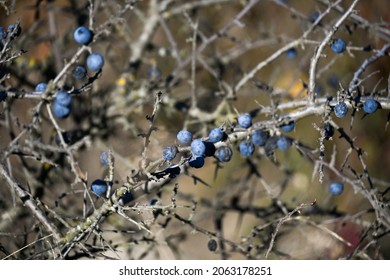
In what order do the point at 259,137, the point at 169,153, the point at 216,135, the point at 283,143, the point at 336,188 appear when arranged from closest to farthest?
the point at 169,153 < the point at 216,135 < the point at 259,137 < the point at 283,143 < the point at 336,188

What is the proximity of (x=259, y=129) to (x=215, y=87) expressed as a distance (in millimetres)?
1952

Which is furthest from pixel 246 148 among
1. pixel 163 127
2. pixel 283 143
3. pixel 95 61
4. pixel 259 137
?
pixel 163 127

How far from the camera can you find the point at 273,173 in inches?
191

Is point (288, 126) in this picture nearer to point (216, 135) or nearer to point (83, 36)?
point (216, 135)

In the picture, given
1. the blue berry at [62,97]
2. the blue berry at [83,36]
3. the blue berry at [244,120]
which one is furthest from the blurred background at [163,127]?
the blue berry at [62,97]

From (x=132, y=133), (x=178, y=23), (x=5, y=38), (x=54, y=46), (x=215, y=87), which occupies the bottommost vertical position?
(x=5, y=38)

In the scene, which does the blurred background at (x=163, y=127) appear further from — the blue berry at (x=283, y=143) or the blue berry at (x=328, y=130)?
the blue berry at (x=328, y=130)

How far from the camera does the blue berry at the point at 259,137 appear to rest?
90.7 inches

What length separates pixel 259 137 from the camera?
2314 millimetres

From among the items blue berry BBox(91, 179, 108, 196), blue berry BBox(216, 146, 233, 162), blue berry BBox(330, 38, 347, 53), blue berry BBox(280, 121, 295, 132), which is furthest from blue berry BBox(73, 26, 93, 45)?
blue berry BBox(330, 38, 347, 53)
